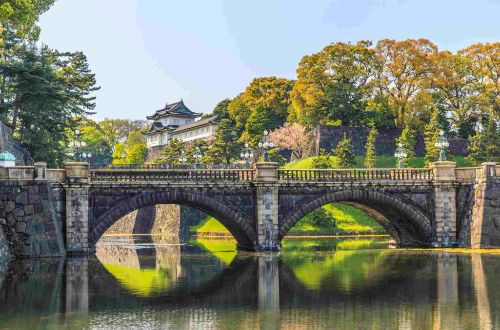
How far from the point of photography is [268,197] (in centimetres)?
5231

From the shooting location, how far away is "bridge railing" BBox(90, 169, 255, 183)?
5066 cm

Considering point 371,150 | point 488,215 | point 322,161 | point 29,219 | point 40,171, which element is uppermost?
point 371,150

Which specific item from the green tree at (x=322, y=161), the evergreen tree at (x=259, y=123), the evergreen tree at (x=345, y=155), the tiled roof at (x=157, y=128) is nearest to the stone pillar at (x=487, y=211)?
the green tree at (x=322, y=161)

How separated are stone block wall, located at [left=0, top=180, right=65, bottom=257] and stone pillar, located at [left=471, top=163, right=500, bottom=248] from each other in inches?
1048

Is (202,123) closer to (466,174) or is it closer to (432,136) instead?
(432,136)

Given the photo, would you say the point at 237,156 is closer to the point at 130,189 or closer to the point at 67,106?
the point at 67,106

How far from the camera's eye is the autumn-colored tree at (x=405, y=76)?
97.0 meters

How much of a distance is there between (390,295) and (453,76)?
246ft

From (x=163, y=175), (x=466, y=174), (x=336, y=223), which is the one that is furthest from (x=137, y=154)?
(x=466, y=174)

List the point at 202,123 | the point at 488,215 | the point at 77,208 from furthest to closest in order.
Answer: the point at 202,123 → the point at 488,215 → the point at 77,208

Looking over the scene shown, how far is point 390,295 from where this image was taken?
29891 mm

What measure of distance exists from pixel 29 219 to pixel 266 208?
1499 cm

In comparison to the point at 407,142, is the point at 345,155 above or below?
below

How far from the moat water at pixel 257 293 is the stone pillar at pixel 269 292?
0.13ft
